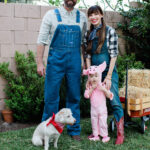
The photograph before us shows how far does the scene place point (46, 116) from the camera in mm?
4129

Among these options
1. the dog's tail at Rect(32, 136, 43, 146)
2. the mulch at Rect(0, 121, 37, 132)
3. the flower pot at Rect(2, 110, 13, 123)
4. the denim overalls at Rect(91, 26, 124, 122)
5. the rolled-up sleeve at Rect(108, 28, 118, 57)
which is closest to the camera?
the dog's tail at Rect(32, 136, 43, 146)

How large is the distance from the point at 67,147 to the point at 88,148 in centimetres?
30

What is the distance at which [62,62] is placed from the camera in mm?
3930

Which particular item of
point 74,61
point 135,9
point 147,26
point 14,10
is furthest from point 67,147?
point 135,9

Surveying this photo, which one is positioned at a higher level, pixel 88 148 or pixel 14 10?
pixel 14 10

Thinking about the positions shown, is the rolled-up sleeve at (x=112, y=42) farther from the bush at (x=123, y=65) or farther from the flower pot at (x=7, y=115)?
the flower pot at (x=7, y=115)

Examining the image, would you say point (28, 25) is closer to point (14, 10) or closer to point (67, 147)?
point (14, 10)

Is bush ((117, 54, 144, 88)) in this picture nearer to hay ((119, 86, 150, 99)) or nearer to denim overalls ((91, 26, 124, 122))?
hay ((119, 86, 150, 99))

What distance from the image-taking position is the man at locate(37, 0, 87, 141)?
387 cm

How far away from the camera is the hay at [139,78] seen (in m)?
5.35

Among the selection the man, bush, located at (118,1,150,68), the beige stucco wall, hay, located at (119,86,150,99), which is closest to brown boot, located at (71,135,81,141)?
the man

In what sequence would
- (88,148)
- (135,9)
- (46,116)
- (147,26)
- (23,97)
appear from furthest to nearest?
(135,9)
(147,26)
(23,97)
(46,116)
(88,148)

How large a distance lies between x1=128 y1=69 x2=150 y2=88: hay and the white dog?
7.39 ft

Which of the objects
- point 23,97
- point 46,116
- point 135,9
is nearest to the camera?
point 46,116
